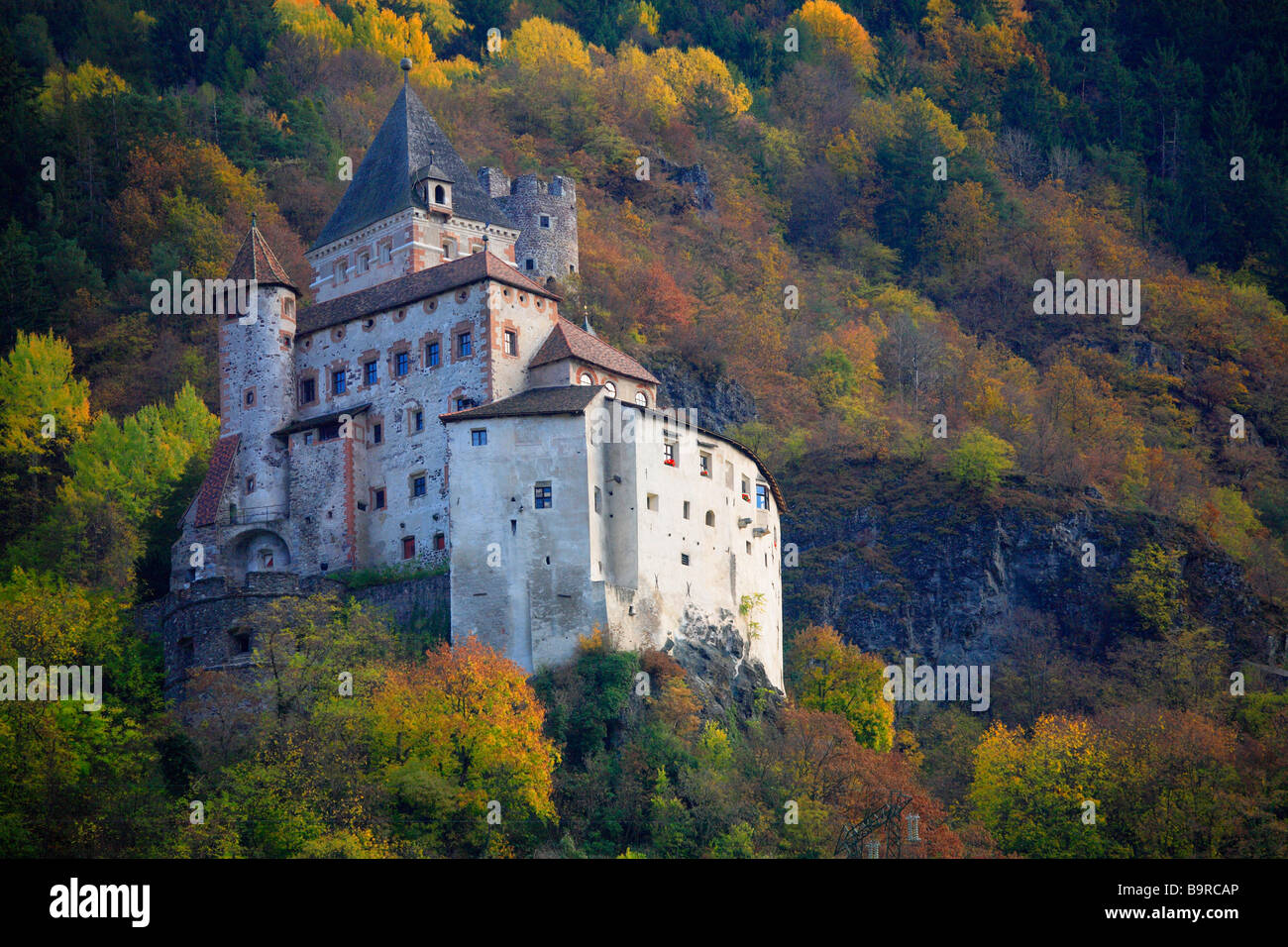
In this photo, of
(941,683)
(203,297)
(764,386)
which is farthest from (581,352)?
(764,386)

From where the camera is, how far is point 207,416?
76.7 m

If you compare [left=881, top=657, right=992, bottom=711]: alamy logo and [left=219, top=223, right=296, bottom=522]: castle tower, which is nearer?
[left=219, top=223, right=296, bottom=522]: castle tower

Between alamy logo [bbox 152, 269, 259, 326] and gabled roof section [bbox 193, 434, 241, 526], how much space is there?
448 centimetres

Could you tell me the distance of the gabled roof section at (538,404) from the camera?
202 feet

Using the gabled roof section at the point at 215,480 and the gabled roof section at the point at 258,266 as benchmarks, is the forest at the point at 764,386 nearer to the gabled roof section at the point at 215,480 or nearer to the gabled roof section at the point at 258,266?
the gabled roof section at the point at 215,480

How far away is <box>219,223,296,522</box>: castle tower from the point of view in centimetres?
6769

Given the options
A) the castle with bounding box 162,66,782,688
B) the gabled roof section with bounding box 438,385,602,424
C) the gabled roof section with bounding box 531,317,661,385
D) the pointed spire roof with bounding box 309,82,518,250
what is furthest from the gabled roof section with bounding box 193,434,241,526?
the pointed spire roof with bounding box 309,82,518,250

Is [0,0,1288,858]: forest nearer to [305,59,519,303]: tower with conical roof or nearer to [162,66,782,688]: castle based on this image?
[162,66,782,688]: castle

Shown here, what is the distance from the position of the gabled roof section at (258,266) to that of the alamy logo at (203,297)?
0.30m

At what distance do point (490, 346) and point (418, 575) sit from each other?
8088 mm

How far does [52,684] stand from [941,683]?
3688 centimetres

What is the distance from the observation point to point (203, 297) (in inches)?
3250

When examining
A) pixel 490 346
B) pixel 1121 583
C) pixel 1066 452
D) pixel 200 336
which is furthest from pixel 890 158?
pixel 490 346

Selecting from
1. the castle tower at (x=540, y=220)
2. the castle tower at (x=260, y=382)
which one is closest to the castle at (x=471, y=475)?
the castle tower at (x=260, y=382)
